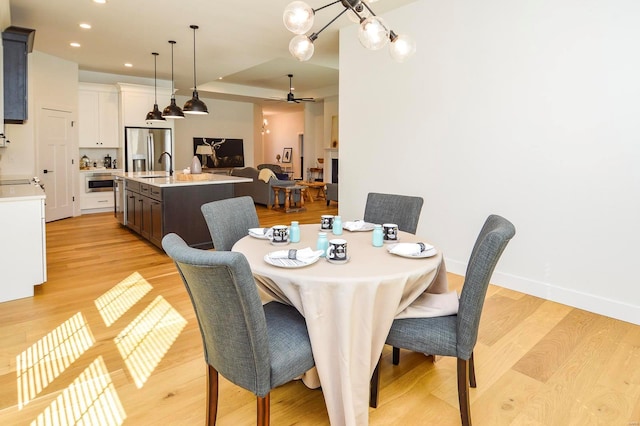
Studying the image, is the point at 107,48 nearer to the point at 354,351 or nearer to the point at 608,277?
the point at 354,351

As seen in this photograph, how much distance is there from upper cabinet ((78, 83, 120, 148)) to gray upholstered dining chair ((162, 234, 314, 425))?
24.2 feet

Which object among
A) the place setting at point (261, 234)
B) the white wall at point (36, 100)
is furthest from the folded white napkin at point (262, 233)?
the white wall at point (36, 100)

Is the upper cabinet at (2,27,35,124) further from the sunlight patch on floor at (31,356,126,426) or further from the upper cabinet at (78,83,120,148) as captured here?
the upper cabinet at (78,83,120,148)

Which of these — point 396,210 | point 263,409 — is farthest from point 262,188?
point 263,409

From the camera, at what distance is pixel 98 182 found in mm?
7574

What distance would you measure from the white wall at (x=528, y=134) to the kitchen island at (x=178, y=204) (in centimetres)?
210

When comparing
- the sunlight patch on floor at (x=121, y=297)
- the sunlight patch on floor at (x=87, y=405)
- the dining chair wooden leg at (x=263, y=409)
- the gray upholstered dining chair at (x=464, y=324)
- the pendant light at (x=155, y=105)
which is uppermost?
the pendant light at (x=155, y=105)

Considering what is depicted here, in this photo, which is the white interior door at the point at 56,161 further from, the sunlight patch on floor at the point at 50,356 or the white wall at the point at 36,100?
the sunlight patch on floor at the point at 50,356

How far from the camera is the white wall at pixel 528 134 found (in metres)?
2.92

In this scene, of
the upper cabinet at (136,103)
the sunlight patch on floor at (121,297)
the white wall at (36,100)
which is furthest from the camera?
the upper cabinet at (136,103)

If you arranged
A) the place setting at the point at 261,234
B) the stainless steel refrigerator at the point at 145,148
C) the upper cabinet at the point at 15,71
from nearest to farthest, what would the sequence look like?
the place setting at the point at 261,234
the upper cabinet at the point at 15,71
the stainless steel refrigerator at the point at 145,148

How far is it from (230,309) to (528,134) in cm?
305

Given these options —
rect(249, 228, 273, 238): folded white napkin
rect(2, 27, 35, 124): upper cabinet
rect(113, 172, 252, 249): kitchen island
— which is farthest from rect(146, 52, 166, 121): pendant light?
rect(249, 228, 273, 238): folded white napkin

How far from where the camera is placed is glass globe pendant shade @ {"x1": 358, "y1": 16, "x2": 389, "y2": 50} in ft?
7.13
